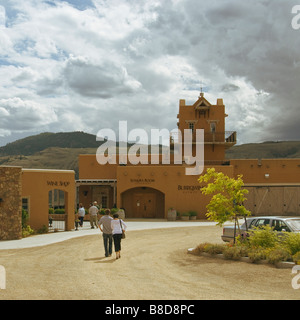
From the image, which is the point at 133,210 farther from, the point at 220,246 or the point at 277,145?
the point at 277,145

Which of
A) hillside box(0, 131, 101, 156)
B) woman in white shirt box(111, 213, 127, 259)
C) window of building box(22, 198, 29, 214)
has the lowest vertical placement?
woman in white shirt box(111, 213, 127, 259)

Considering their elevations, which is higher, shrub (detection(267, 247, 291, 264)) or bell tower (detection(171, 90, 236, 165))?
bell tower (detection(171, 90, 236, 165))

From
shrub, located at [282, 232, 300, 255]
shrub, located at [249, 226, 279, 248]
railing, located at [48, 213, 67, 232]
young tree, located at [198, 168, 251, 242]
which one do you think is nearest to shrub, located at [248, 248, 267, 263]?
shrub, located at [249, 226, 279, 248]

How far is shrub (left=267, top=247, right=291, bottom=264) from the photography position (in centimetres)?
1146

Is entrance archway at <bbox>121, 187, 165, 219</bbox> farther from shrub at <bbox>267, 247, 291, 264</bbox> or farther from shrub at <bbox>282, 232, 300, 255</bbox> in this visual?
shrub at <bbox>267, 247, 291, 264</bbox>


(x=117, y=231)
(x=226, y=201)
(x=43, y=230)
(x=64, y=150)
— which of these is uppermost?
(x=64, y=150)

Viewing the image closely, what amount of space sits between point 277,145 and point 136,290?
119 meters

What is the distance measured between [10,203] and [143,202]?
14.5 m

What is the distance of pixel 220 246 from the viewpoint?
1355 cm

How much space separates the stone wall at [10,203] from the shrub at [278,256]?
1096 cm

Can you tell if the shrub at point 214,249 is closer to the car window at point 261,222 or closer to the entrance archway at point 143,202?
the car window at point 261,222

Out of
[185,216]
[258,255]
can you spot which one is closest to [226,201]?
[258,255]

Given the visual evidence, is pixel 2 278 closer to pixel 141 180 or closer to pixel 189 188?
pixel 141 180

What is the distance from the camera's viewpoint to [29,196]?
803 inches
